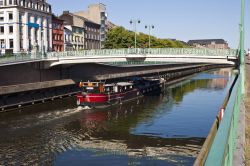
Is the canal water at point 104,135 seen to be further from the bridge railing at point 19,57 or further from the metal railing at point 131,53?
the bridge railing at point 19,57

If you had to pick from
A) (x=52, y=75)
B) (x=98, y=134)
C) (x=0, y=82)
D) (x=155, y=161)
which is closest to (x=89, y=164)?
(x=155, y=161)

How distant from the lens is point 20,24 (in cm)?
7219

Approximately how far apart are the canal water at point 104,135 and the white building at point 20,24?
3085 centimetres

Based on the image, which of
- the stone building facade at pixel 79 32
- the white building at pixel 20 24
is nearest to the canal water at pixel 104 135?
the white building at pixel 20 24

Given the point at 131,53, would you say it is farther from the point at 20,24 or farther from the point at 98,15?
the point at 98,15

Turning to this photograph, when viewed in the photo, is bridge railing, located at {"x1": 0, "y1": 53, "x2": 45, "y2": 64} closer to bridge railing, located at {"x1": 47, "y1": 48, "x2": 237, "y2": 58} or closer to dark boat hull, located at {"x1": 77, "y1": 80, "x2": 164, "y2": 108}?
bridge railing, located at {"x1": 47, "y1": 48, "x2": 237, "y2": 58}

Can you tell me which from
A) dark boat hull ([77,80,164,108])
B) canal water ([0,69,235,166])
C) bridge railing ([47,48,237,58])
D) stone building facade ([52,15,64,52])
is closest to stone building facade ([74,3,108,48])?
stone building facade ([52,15,64,52])

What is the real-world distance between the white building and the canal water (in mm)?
30847

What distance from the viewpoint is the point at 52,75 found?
56.3m

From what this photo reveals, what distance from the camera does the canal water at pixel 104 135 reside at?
23.2 metres

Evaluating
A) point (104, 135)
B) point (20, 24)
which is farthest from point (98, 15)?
point (104, 135)

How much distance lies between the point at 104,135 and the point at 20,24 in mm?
49267

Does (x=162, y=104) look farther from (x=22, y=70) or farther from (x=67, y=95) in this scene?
(x=22, y=70)

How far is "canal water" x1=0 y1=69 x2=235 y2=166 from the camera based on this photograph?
2323cm
